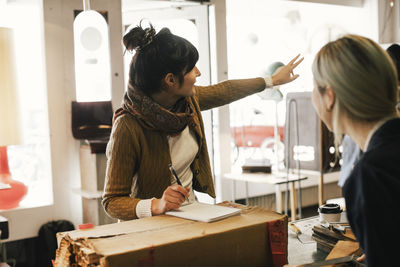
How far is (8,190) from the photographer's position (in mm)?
3406

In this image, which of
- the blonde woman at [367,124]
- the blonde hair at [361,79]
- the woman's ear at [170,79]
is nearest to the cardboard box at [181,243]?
the blonde woman at [367,124]

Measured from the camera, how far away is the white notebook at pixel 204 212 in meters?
1.31

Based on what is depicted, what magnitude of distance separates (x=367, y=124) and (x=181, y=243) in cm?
53

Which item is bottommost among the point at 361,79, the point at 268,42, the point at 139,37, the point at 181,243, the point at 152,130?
the point at 181,243

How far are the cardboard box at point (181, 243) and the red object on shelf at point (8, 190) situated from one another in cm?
228

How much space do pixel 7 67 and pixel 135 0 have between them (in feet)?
5.07

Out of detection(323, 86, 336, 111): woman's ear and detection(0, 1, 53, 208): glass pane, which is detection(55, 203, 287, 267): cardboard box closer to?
detection(323, 86, 336, 111): woman's ear

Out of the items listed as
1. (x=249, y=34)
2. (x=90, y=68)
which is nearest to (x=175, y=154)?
(x=90, y=68)

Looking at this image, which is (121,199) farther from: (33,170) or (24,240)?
(33,170)

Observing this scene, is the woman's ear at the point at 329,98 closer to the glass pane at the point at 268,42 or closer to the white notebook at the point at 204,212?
the white notebook at the point at 204,212

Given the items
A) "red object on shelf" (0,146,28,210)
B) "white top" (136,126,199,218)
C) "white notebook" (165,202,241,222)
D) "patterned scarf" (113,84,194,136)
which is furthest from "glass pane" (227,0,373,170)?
"white notebook" (165,202,241,222)

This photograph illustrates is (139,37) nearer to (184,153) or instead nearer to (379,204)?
(184,153)

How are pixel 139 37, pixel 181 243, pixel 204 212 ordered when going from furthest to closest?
1. pixel 139 37
2. pixel 204 212
3. pixel 181 243

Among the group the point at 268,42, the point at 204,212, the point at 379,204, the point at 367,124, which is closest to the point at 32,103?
the point at 268,42
